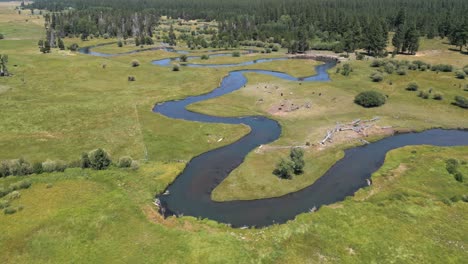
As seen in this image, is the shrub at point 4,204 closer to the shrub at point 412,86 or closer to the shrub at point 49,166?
the shrub at point 49,166

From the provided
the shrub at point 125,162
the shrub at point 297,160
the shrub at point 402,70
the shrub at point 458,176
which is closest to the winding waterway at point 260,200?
the shrub at point 297,160

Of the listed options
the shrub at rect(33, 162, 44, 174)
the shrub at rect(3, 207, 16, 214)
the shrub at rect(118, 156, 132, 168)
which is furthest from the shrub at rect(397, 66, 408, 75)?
the shrub at rect(3, 207, 16, 214)

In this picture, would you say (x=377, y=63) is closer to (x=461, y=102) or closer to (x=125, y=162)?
(x=461, y=102)

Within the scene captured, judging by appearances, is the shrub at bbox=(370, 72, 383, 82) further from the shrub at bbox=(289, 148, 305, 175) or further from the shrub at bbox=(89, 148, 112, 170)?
the shrub at bbox=(89, 148, 112, 170)

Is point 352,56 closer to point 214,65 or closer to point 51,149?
point 214,65

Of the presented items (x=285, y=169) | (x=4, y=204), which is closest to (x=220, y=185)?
(x=285, y=169)
